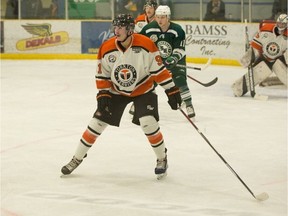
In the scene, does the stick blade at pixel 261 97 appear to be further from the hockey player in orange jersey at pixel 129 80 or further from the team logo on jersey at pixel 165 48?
the hockey player in orange jersey at pixel 129 80

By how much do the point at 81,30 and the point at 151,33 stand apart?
6.02 metres

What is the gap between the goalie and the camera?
7.96 meters

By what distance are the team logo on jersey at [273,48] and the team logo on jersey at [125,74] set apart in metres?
3.88

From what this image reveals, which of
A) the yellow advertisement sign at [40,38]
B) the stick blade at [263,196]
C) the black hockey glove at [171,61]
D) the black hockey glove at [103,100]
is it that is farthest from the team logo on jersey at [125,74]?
the yellow advertisement sign at [40,38]

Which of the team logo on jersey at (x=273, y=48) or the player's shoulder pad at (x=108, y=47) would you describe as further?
the team logo on jersey at (x=273, y=48)

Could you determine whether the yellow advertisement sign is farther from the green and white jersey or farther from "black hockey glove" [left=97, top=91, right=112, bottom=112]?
"black hockey glove" [left=97, top=91, right=112, bottom=112]

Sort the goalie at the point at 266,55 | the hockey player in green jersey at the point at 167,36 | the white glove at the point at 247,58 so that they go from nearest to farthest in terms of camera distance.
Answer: the hockey player in green jersey at the point at 167,36, the goalie at the point at 266,55, the white glove at the point at 247,58

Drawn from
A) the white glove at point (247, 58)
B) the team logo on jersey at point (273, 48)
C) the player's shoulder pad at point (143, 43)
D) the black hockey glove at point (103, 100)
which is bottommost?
the black hockey glove at point (103, 100)

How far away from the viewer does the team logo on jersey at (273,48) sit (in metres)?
7.99

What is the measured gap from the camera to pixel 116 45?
438 centimetres

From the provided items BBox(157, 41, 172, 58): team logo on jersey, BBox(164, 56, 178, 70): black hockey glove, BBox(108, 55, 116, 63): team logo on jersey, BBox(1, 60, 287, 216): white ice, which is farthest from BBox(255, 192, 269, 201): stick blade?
BBox(157, 41, 172, 58): team logo on jersey

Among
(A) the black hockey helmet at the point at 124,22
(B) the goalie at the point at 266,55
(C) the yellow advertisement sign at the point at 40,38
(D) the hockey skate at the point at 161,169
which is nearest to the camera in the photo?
(A) the black hockey helmet at the point at 124,22

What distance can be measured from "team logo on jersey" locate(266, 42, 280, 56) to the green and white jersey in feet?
6.19

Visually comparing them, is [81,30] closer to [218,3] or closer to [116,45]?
[218,3]
